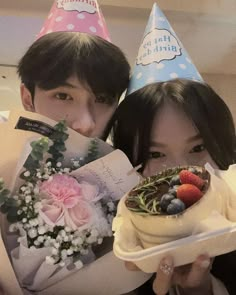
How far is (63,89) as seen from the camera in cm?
99

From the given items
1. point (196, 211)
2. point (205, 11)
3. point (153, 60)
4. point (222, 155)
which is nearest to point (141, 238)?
point (196, 211)

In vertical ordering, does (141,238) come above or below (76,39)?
below

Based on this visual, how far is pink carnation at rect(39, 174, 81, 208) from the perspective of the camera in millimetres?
731

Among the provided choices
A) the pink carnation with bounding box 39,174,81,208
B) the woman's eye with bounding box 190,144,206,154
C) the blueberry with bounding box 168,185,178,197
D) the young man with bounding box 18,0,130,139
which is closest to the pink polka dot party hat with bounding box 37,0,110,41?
Answer: the young man with bounding box 18,0,130,139

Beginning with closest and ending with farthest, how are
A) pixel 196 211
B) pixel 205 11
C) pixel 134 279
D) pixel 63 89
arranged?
pixel 196 211 → pixel 134 279 → pixel 63 89 → pixel 205 11

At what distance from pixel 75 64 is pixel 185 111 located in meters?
0.25

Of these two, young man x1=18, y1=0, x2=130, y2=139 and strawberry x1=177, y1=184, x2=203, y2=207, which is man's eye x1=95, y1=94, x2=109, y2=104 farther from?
strawberry x1=177, y1=184, x2=203, y2=207

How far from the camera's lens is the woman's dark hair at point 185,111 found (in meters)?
0.98

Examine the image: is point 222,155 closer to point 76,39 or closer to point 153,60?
point 153,60

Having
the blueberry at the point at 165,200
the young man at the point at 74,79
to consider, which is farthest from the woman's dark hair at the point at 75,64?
the blueberry at the point at 165,200

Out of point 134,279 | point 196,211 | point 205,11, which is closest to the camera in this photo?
point 196,211

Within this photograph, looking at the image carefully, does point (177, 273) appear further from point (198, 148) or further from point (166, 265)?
point (198, 148)

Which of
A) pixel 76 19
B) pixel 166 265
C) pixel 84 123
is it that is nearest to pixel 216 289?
pixel 166 265

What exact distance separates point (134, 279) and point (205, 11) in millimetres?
1417
